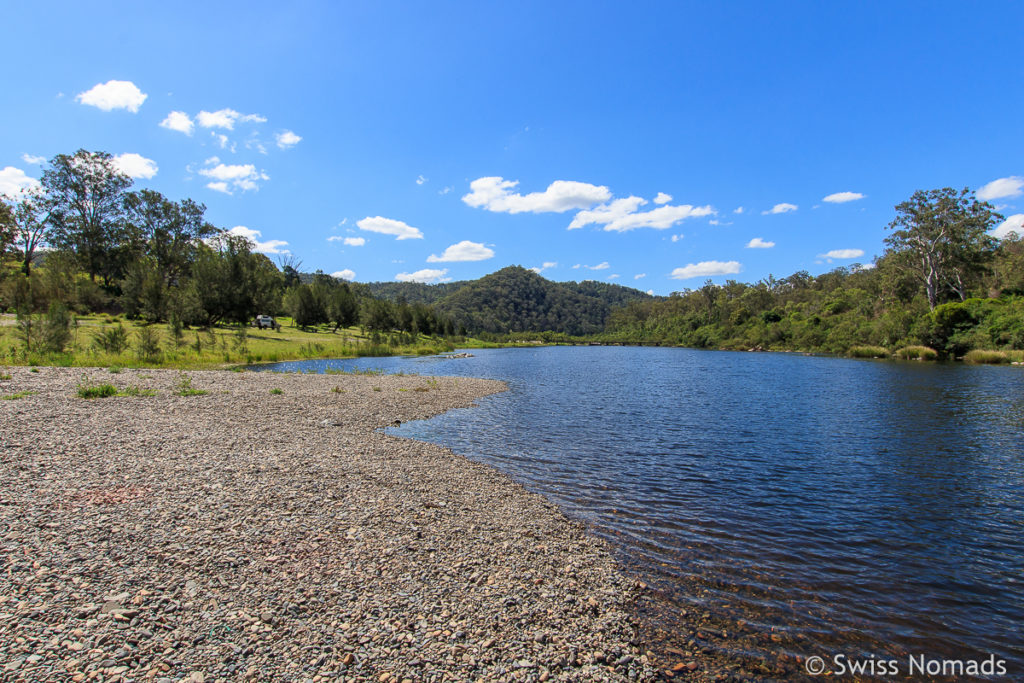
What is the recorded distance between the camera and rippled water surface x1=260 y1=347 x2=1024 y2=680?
6.31 metres

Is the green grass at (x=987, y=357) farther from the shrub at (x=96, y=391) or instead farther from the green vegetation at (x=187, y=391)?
the shrub at (x=96, y=391)

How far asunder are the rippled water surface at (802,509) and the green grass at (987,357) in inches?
1598

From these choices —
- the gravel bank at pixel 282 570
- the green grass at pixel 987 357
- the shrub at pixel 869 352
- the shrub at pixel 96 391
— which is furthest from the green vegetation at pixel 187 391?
the shrub at pixel 869 352

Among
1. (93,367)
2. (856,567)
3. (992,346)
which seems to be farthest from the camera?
(992,346)

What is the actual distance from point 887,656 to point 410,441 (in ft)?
40.9

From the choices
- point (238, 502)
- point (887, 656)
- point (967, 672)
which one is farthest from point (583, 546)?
point (238, 502)

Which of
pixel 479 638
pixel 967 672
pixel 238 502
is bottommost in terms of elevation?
pixel 967 672

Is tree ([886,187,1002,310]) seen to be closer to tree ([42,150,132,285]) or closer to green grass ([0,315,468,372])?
Answer: green grass ([0,315,468,372])

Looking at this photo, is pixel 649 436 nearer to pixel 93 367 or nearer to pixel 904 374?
pixel 93 367

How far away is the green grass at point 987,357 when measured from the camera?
172 ft

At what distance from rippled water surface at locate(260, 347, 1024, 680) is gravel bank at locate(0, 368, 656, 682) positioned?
159 cm

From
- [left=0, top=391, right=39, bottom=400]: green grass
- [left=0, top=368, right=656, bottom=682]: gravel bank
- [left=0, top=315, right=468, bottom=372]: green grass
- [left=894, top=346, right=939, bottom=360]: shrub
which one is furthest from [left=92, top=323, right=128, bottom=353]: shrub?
[left=894, top=346, right=939, bottom=360]: shrub

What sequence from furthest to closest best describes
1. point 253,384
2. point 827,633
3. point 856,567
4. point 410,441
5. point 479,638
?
1. point 253,384
2. point 410,441
3. point 856,567
4. point 827,633
5. point 479,638

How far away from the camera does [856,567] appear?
785 centimetres
